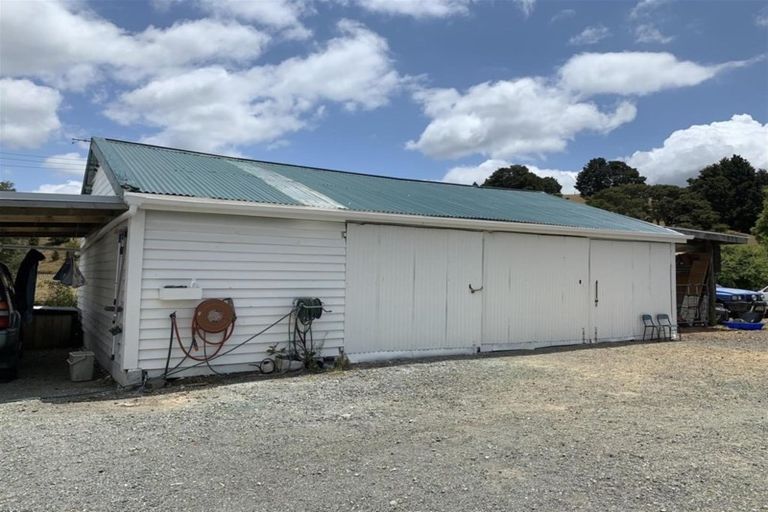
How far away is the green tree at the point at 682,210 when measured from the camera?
5138 cm

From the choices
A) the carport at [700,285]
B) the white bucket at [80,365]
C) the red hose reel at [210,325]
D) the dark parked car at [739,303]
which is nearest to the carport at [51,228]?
the white bucket at [80,365]

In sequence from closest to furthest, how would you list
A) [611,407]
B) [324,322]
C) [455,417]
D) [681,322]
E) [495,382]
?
[455,417]
[611,407]
[495,382]
[324,322]
[681,322]

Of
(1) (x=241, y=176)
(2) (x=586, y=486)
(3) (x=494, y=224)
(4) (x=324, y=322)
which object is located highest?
(1) (x=241, y=176)

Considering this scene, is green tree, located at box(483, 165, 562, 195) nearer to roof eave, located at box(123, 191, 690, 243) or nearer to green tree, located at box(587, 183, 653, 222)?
green tree, located at box(587, 183, 653, 222)

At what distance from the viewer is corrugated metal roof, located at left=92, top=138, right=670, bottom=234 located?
7.66 metres

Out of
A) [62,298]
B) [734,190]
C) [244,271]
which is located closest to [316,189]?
[244,271]

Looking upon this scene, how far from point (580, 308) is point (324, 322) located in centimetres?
541

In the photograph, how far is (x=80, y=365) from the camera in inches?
286

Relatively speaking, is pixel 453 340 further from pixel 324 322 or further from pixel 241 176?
pixel 241 176

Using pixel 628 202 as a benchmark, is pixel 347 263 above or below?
below

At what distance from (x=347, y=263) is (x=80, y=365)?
12.5ft

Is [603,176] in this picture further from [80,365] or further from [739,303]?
[80,365]

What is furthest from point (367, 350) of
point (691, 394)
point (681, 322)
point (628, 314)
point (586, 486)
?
point (681, 322)

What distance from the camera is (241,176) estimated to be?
30.0ft
